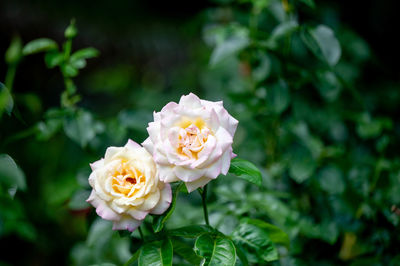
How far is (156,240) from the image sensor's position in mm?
811

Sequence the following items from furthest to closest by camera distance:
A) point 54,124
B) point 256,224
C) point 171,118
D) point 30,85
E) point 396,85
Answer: point 30,85 → point 396,85 → point 54,124 → point 256,224 → point 171,118

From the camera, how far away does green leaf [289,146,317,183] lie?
119 cm

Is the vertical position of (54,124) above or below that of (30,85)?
above

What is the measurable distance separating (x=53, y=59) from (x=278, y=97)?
2.23 ft

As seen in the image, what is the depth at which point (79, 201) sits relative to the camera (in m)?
1.08

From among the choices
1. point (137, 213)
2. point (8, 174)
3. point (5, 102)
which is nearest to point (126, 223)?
point (137, 213)

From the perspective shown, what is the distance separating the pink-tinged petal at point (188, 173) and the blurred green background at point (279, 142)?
0.33 m

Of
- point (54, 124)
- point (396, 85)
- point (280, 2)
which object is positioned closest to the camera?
point (54, 124)

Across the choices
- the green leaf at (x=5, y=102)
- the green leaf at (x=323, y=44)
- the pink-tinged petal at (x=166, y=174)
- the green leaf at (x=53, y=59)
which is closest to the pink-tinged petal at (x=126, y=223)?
the pink-tinged petal at (x=166, y=174)

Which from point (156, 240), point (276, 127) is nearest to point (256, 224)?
point (156, 240)

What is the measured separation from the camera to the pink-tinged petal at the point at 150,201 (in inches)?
28.9

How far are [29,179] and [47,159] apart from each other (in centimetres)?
14

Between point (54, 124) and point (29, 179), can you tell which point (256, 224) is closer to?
point (54, 124)

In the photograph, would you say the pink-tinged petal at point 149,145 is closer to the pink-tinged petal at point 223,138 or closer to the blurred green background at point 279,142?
the pink-tinged petal at point 223,138
